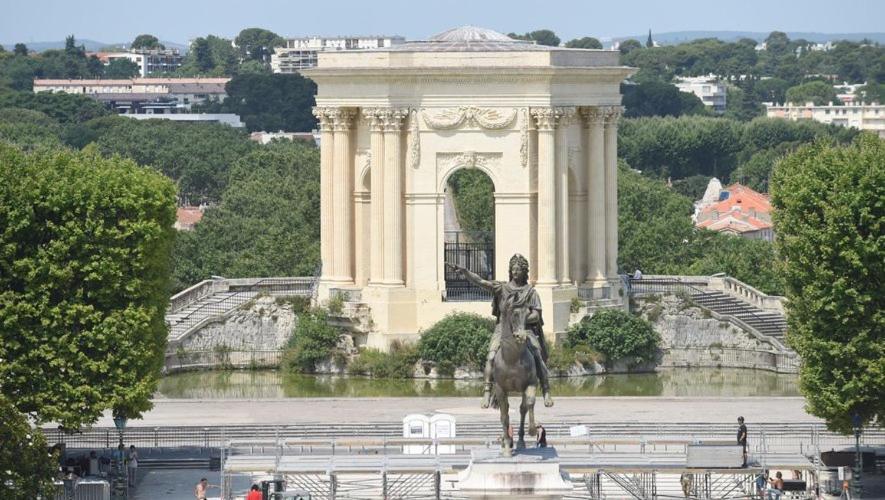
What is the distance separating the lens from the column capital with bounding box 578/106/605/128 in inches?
3752

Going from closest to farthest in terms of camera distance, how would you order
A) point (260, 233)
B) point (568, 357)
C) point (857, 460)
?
point (857, 460)
point (568, 357)
point (260, 233)

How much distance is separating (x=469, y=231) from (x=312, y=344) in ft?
41.5

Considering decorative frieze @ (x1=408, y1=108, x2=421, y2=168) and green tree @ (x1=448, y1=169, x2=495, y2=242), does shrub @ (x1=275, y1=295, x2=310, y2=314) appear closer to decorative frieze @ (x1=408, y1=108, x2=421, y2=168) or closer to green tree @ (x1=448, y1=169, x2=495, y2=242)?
decorative frieze @ (x1=408, y1=108, x2=421, y2=168)

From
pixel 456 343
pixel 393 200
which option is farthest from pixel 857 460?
pixel 393 200

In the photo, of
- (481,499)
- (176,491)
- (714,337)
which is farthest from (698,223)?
(481,499)

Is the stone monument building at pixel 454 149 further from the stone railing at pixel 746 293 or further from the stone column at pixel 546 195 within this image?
the stone railing at pixel 746 293

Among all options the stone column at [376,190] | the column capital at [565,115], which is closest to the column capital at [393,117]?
the stone column at [376,190]

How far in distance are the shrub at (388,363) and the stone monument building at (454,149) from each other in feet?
3.36

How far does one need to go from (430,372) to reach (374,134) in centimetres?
741

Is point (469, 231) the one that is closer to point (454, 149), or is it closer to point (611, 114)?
point (611, 114)

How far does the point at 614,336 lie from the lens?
306 feet

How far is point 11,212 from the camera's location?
7388cm

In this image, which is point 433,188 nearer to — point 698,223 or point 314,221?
point 314,221

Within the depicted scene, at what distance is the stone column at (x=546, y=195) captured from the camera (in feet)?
307
